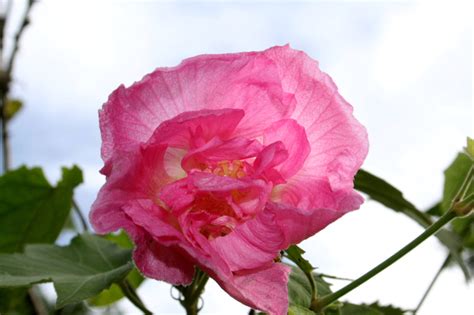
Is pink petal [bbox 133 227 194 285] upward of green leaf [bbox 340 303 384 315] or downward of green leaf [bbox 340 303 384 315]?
upward

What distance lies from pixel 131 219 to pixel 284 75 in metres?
0.20

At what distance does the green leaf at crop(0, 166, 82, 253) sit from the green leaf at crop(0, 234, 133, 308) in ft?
0.59

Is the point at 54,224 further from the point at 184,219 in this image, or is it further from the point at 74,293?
the point at 184,219

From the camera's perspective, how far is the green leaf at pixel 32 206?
1371 millimetres

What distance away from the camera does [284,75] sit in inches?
25.6

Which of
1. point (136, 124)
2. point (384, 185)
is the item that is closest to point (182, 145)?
point (136, 124)

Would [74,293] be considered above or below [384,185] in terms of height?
below

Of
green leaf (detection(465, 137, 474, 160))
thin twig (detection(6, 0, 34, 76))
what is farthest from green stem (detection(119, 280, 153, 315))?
thin twig (detection(6, 0, 34, 76))

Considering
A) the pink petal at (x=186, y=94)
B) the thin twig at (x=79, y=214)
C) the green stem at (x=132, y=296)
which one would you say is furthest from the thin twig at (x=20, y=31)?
the pink petal at (x=186, y=94)

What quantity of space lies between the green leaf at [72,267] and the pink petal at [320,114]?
1.21 feet

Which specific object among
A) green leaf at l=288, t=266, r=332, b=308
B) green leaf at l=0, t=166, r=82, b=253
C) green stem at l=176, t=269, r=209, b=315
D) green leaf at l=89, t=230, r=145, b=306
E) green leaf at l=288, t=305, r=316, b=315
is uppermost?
green leaf at l=288, t=305, r=316, b=315

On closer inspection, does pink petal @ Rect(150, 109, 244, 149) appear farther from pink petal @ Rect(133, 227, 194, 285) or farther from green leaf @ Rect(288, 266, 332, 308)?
green leaf @ Rect(288, 266, 332, 308)

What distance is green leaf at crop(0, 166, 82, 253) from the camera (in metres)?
1.37

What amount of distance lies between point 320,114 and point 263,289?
0.57 ft
